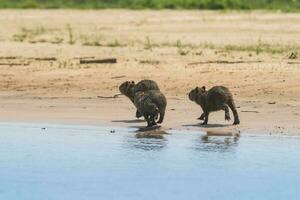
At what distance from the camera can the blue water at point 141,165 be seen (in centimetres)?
1088

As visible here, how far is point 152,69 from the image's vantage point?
747 inches

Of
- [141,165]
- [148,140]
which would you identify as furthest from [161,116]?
[141,165]

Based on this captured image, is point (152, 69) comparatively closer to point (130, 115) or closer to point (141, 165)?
point (130, 115)

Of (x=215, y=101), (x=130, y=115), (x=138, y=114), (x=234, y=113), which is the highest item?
(x=215, y=101)

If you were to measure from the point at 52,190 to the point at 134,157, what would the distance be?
1.78 m

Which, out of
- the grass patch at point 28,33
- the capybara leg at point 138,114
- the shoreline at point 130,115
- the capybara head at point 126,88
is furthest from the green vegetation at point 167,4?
the capybara leg at point 138,114

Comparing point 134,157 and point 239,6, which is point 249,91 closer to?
point 134,157

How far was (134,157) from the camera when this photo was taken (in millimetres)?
12562

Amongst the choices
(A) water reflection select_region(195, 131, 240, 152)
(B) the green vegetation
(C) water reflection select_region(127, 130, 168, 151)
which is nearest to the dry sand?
(A) water reflection select_region(195, 131, 240, 152)

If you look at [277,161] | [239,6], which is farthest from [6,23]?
[277,161]

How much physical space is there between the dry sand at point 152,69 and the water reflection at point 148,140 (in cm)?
51

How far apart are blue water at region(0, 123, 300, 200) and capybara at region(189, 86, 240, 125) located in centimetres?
68

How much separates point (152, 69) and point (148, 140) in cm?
544

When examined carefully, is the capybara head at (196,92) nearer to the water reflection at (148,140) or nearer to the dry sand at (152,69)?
the dry sand at (152,69)
